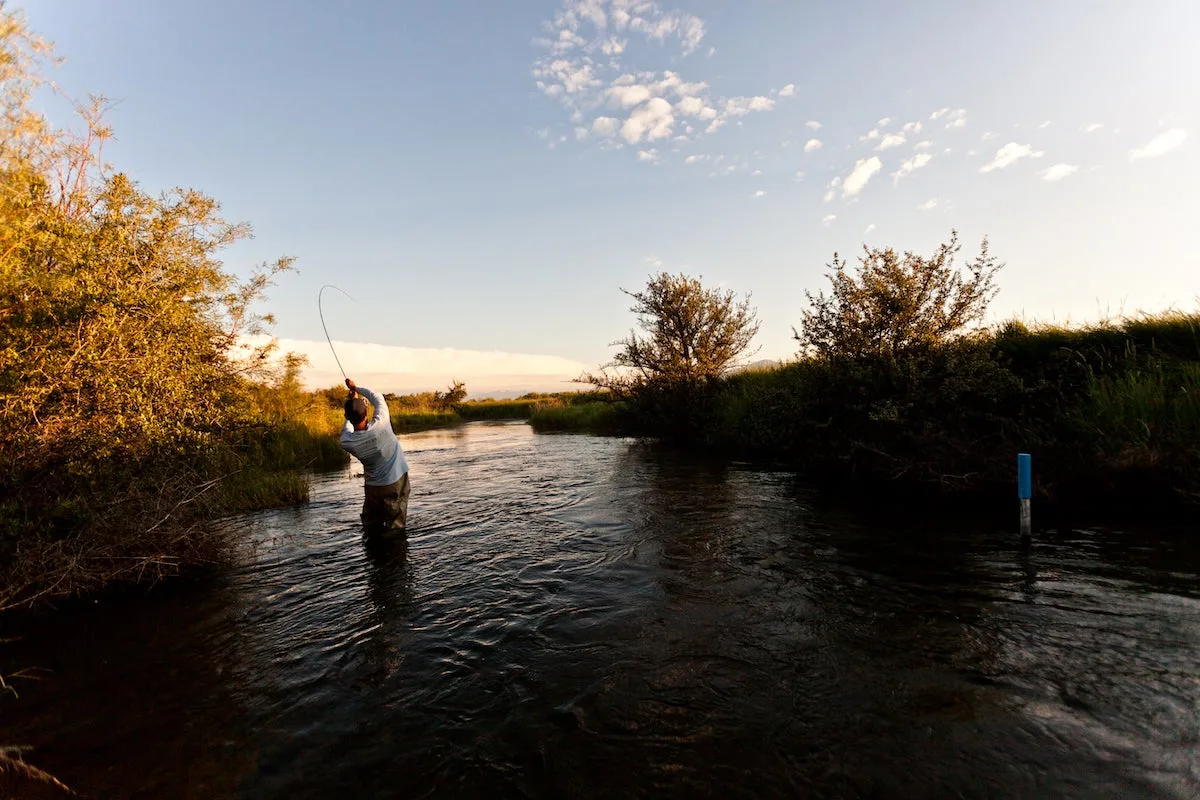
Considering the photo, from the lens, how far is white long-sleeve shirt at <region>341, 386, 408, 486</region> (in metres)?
8.84

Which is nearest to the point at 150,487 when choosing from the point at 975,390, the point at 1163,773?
the point at 1163,773

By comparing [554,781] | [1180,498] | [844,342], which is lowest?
[554,781]

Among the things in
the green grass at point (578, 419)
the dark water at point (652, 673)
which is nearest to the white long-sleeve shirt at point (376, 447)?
the dark water at point (652, 673)

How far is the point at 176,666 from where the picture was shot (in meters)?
5.44

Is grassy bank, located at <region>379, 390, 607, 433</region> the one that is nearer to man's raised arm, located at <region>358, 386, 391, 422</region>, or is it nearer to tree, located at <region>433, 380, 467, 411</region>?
tree, located at <region>433, 380, 467, 411</region>

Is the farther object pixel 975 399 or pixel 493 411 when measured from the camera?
pixel 493 411

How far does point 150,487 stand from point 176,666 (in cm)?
351

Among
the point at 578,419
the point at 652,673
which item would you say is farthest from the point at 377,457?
the point at 578,419

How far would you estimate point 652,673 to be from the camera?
5.01 meters

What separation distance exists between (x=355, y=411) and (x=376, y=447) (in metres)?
0.71

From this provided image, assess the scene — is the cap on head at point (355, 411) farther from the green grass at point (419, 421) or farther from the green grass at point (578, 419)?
the green grass at point (419, 421)

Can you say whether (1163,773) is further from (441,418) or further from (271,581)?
(441,418)

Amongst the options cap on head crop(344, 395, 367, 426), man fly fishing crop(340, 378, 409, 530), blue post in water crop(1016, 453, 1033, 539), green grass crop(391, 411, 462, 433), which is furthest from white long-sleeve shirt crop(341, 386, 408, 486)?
green grass crop(391, 411, 462, 433)

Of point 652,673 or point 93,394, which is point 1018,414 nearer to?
point 652,673
